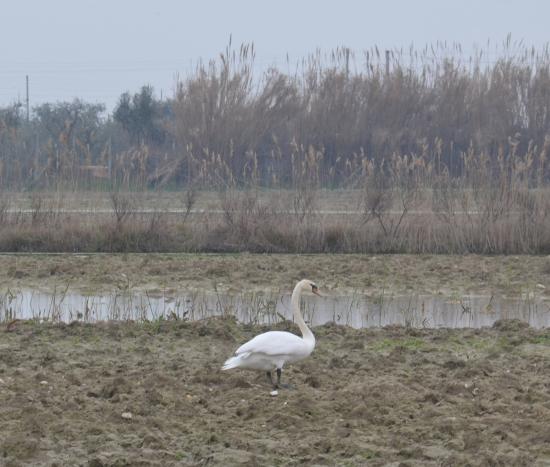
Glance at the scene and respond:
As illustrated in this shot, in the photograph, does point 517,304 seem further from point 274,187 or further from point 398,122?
point 398,122

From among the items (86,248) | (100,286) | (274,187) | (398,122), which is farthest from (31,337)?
(398,122)

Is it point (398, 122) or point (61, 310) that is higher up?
point (398, 122)

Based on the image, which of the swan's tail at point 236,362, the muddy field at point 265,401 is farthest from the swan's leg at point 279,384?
the swan's tail at point 236,362

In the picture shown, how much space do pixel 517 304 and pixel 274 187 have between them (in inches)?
322

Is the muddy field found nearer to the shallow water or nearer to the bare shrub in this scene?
the shallow water

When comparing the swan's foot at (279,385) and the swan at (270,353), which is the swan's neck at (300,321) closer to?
the swan at (270,353)

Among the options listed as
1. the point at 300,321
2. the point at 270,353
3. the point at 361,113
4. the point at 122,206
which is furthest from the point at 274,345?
the point at 361,113

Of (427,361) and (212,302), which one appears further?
(212,302)

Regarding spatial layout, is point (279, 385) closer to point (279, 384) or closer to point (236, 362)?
point (279, 384)

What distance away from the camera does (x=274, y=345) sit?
8.73m

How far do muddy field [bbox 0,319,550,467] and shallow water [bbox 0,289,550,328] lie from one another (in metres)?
1.49

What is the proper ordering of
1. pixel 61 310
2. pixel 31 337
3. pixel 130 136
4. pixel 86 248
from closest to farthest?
pixel 31 337 < pixel 61 310 < pixel 86 248 < pixel 130 136

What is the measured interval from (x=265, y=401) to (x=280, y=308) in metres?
5.65

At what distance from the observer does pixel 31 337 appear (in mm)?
10969
